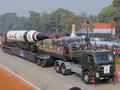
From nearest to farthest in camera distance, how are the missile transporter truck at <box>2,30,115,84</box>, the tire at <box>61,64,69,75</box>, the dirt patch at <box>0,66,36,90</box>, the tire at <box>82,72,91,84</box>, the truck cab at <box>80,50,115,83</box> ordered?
the dirt patch at <box>0,66,36,90</box>, the truck cab at <box>80,50,115,83</box>, the missile transporter truck at <box>2,30,115,84</box>, the tire at <box>82,72,91,84</box>, the tire at <box>61,64,69,75</box>

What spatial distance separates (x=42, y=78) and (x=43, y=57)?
22.1ft

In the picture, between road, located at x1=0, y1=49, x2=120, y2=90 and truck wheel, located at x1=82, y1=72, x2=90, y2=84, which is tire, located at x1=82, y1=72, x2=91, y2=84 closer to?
truck wheel, located at x1=82, y1=72, x2=90, y2=84

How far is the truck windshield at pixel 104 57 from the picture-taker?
2364cm

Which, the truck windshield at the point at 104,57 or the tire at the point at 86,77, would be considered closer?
the truck windshield at the point at 104,57

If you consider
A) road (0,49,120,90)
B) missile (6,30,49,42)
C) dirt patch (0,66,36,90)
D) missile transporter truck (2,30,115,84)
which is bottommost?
road (0,49,120,90)

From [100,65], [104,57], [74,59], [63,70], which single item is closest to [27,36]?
[63,70]

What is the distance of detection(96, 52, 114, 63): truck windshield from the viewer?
2364 centimetres

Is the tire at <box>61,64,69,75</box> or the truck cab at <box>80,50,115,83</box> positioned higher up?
the truck cab at <box>80,50,115,83</box>

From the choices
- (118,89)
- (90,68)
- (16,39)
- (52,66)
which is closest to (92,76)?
(90,68)

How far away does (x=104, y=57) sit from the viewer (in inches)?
941

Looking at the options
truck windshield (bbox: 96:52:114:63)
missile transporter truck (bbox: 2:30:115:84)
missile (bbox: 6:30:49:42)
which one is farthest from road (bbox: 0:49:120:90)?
missile (bbox: 6:30:49:42)

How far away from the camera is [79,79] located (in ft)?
86.1

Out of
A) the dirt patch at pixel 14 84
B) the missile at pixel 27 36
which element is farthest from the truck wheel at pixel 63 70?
the missile at pixel 27 36

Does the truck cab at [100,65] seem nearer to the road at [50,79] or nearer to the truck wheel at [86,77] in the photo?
the truck wheel at [86,77]
